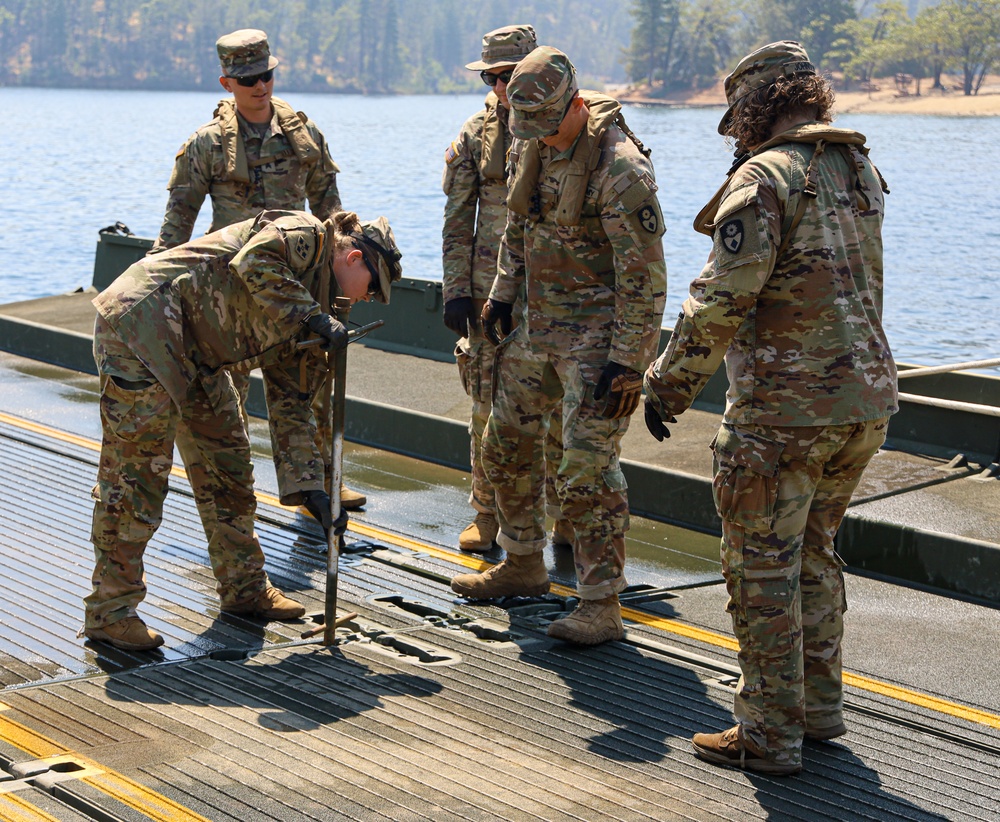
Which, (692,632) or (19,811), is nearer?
(19,811)

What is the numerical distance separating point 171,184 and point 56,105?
90.2m

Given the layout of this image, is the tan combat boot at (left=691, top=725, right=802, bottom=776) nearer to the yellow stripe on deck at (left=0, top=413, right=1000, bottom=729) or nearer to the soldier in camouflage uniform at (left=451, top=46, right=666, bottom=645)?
the yellow stripe on deck at (left=0, top=413, right=1000, bottom=729)

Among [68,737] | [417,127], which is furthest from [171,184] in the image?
[417,127]

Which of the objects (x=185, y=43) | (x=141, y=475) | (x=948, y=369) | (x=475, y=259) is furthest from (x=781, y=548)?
(x=185, y=43)

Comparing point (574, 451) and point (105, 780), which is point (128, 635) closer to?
point (105, 780)

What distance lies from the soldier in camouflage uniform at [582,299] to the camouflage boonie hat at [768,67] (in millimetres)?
1071

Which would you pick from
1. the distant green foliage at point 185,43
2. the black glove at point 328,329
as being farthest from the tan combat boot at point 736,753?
the distant green foliage at point 185,43

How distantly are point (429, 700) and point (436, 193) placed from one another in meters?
37.3

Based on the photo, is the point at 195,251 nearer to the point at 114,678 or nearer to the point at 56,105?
the point at 114,678

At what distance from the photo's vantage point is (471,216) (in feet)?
23.5

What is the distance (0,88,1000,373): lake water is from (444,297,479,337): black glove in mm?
13076

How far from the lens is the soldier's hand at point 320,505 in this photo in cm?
563

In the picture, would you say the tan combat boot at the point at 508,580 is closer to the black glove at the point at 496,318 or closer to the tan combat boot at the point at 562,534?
the tan combat boot at the point at 562,534

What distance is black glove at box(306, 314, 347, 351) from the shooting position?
526 cm
